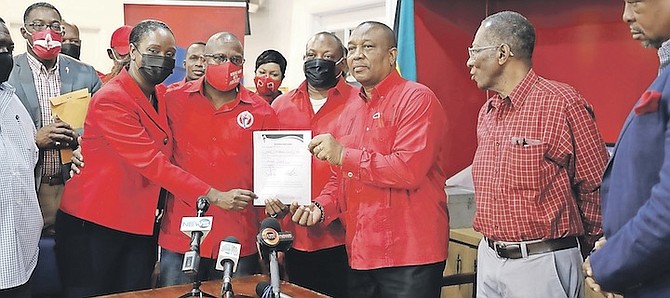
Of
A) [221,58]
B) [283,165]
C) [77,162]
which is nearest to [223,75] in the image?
[221,58]

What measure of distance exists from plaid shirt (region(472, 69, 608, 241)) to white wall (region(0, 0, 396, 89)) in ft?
11.5

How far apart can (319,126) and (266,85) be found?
4.34ft

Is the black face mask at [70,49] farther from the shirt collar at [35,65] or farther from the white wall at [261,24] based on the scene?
the white wall at [261,24]

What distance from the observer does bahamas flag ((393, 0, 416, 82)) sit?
382cm

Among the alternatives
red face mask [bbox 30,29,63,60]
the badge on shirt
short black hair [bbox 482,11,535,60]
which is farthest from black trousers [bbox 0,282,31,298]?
short black hair [bbox 482,11,535,60]

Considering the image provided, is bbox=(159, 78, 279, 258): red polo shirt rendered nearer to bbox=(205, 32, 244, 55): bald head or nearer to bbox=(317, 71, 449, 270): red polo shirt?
bbox=(205, 32, 244, 55): bald head

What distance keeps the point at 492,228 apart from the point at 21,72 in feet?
7.73

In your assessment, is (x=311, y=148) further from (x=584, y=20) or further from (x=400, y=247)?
(x=584, y=20)

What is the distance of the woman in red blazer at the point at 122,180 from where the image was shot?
270 cm

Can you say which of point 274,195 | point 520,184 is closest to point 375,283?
point 274,195

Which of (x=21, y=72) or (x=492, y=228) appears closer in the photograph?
(x=492, y=228)

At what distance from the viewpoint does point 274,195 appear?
2.71 m

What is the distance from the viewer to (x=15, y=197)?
2.40 metres

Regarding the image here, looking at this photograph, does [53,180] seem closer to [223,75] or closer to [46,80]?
[46,80]
